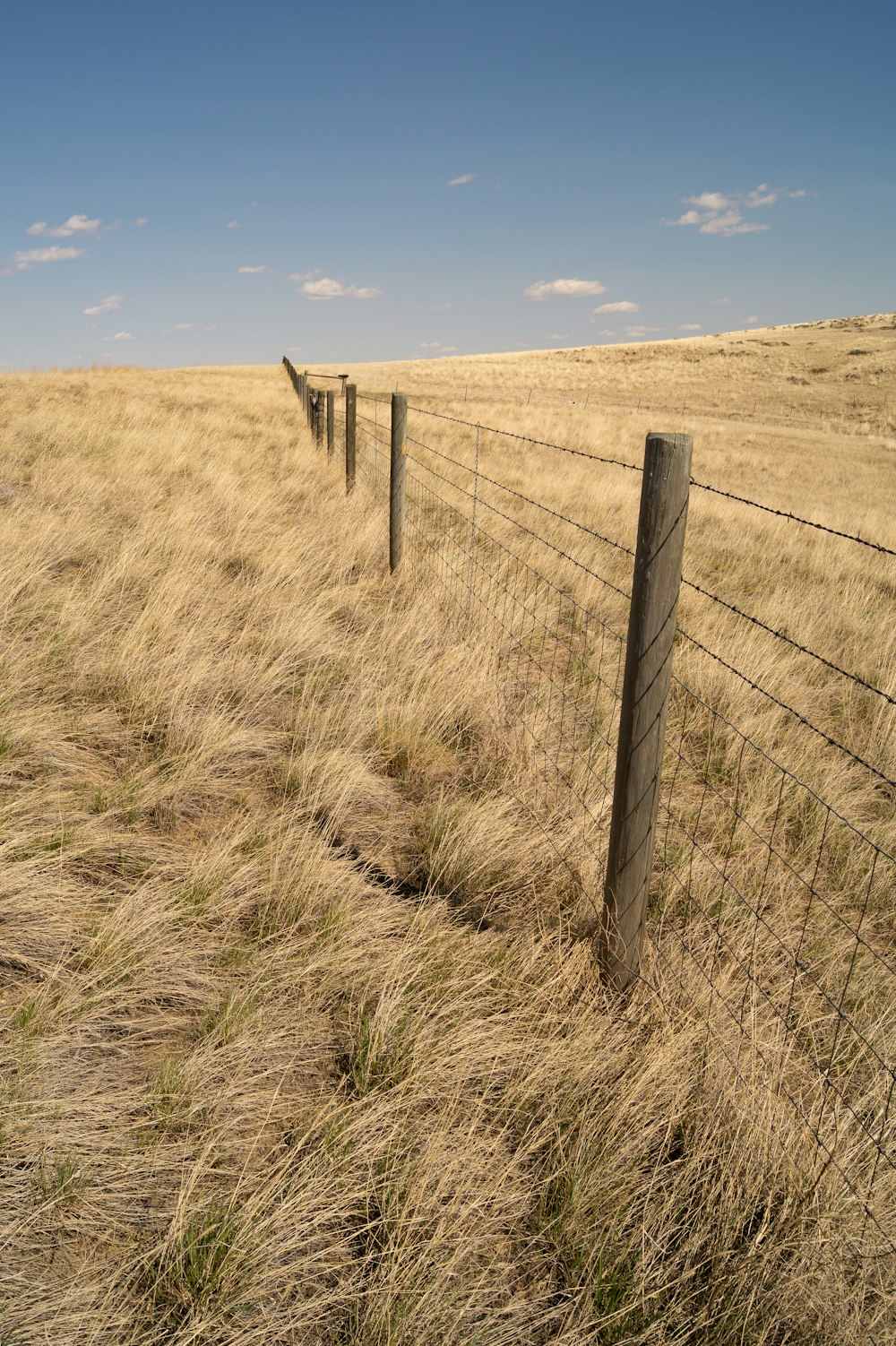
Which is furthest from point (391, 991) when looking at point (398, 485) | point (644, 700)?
point (398, 485)

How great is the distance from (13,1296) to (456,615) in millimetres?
4311

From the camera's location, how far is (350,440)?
849 cm

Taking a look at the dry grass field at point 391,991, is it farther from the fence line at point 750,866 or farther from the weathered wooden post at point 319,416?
the weathered wooden post at point 319,416

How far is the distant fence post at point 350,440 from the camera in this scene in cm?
843

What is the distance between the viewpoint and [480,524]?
8.28 metres

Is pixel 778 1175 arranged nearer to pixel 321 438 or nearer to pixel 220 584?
pixel 220 584

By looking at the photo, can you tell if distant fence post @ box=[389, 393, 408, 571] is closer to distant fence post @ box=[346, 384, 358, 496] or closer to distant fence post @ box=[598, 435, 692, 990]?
distant fence post @ box=[346, 384, 358, 496]

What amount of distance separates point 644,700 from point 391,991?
1076 millimetres

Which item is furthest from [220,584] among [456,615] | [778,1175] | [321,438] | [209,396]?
[209,396]

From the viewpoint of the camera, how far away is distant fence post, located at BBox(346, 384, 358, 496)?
332 inches

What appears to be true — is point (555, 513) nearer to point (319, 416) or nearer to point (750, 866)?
point (750, 866)

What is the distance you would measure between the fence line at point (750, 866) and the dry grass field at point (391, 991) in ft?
0.07

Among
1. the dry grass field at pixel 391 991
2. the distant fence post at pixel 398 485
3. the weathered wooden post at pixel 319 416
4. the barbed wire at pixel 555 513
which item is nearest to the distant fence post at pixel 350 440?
the barbed wire at pixel 555 513

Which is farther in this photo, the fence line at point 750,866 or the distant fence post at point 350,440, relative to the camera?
the distant fence post at point 350,440
